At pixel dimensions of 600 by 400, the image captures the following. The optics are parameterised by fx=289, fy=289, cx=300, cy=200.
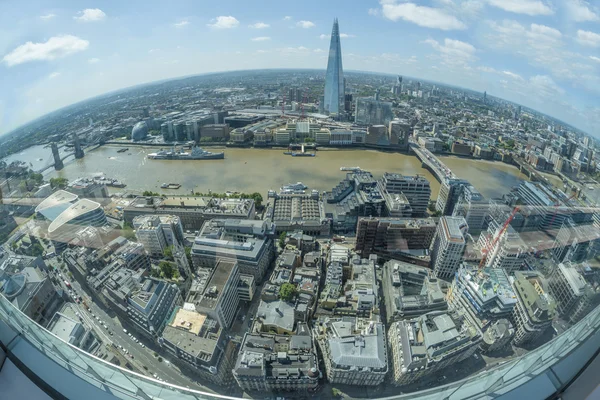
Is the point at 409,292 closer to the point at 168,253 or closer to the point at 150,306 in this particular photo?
the point at 150,306

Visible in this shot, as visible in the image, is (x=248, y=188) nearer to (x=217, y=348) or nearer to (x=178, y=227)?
(x=178, y=227)

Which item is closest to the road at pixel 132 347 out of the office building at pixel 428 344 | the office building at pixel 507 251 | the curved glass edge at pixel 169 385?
the office building at pixel 428 344

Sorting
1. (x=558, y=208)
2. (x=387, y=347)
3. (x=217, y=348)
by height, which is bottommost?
(x=387, y=347)

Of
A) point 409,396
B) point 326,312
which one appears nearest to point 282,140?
point 326,312

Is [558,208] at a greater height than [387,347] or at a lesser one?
greater

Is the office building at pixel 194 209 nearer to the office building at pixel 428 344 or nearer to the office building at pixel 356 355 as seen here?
the office building at pixel 356 355

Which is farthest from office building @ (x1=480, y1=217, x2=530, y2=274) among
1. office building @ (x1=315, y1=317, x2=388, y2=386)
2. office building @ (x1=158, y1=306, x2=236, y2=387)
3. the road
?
the road
